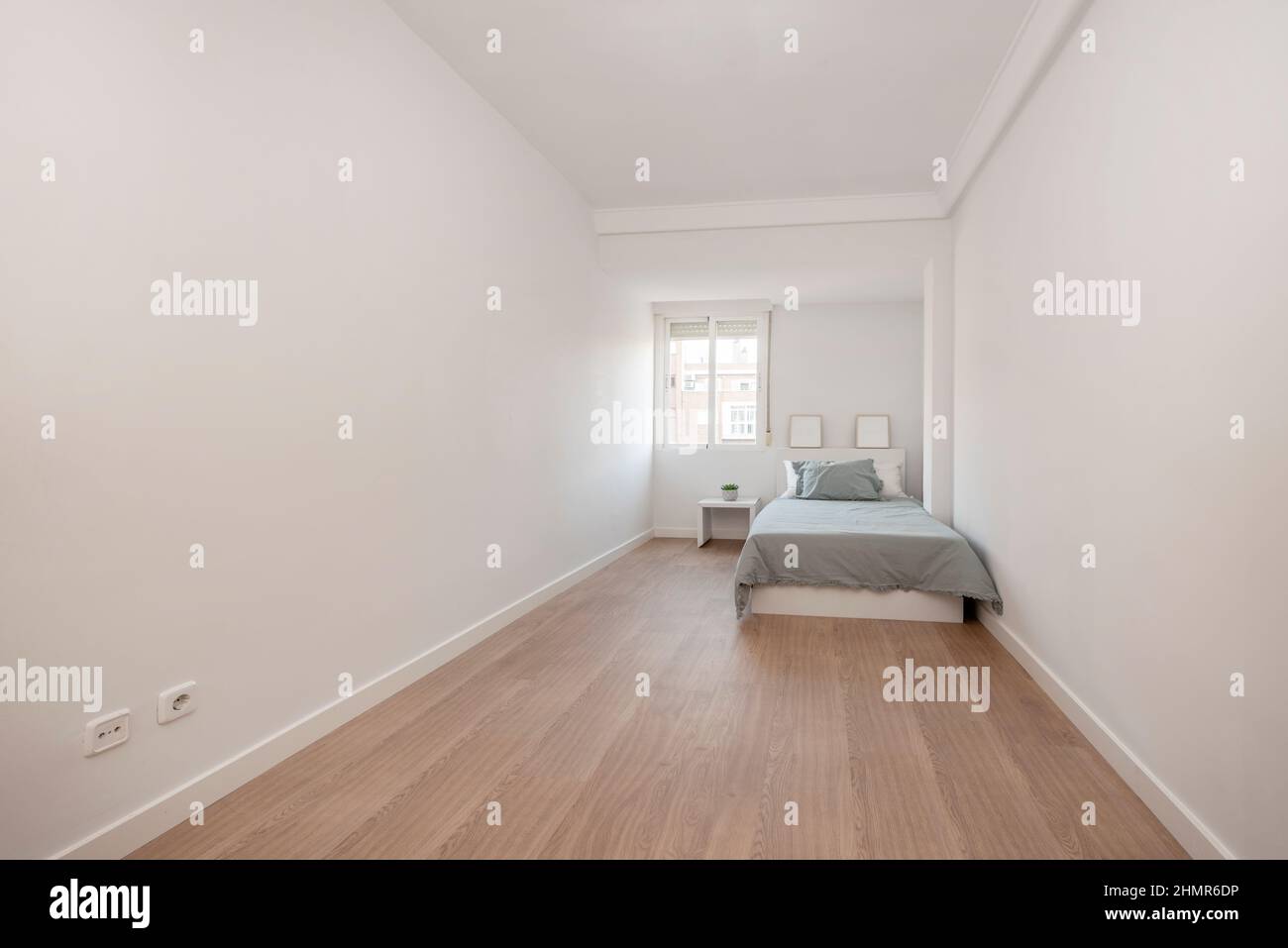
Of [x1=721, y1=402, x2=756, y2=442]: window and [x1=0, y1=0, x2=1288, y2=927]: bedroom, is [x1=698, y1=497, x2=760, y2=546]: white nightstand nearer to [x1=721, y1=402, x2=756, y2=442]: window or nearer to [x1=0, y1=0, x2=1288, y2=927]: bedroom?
[x1=721, y1=402, x2=756, y2=442]: window

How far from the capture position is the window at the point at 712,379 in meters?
7.21

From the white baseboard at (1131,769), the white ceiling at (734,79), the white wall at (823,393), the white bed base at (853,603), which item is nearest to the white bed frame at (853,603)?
the white bed base at (853,603)

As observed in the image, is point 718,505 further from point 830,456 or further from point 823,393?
point 823,393

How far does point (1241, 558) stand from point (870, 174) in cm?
365

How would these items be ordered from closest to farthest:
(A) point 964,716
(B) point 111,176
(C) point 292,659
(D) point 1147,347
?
(B) point 111,176 < (D) point 1147,347 < (C) point 292,659 < (A) point 964,716

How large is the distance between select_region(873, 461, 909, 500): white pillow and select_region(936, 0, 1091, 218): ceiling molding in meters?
2.49

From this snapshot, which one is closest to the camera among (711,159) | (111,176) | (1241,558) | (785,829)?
(1241,558)

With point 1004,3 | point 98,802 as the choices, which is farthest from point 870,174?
point 98,802

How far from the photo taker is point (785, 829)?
1.81 metres

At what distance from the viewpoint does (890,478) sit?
612cm

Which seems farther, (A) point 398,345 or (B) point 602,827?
(A) point 398,345

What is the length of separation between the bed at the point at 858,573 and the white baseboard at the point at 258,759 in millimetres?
1511

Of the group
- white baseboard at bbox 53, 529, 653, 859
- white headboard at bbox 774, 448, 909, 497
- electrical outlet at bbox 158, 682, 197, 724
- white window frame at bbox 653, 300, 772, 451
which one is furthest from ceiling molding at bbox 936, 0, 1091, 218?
electrical outlet at bbox 158, 682, 197, 724

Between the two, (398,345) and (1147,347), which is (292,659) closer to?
(398,345)
